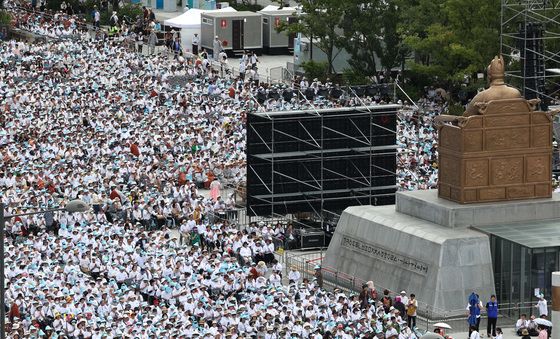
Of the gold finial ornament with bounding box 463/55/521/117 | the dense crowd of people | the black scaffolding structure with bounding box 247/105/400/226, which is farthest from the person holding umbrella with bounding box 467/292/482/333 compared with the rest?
the black scaffolding structure with bounding box 247/105/400/226

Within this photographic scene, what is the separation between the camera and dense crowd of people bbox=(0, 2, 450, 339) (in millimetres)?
44062

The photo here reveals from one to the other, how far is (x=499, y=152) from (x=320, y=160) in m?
7.77

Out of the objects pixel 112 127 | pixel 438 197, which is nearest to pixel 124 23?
pixel 112 127

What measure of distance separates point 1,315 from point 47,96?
141 ft

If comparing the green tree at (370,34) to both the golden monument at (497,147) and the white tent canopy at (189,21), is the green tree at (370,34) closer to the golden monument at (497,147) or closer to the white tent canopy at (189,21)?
the white tent canopy at (189,21)

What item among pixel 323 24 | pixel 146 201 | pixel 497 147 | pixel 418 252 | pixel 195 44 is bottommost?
pixel 418 252

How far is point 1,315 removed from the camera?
2838cm

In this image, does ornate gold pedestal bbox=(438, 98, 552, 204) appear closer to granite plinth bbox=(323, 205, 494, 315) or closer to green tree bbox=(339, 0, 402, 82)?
granite plinth bbox=(323, 205, 494, 315)

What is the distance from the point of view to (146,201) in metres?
56.2

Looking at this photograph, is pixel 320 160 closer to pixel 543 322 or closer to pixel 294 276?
pixel 294 276

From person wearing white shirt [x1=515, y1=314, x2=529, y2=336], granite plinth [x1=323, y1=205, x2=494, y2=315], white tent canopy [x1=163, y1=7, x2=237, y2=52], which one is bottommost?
person wearing white shirt [x1=515, y1=314, x2=529, y2=336]

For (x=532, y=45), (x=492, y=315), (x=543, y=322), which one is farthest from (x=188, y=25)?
(x=543, y=322)

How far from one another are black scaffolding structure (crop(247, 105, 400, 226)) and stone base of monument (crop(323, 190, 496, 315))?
11.8 ft

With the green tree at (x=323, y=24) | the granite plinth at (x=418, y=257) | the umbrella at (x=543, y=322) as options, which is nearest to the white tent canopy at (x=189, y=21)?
the green tree at (x=323, y=24)
